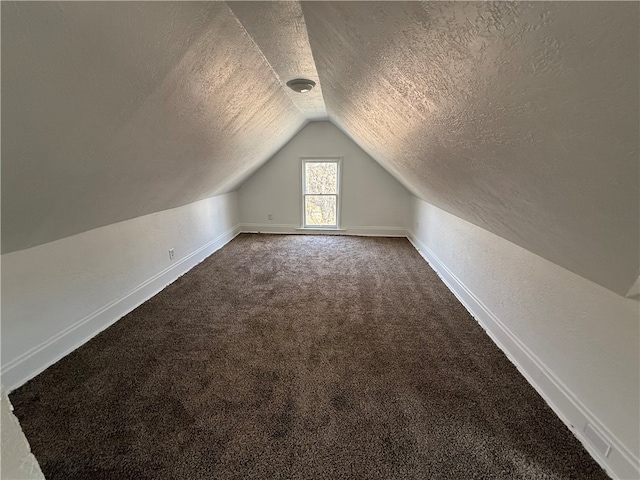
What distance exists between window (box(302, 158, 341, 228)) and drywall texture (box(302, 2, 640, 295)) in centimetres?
363

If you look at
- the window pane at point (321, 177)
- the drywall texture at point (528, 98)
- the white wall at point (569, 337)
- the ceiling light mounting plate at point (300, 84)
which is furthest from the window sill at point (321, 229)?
the drywall texture at point (528, 98)

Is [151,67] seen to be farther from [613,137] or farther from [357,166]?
[357,166]

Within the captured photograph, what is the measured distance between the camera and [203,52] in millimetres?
1364

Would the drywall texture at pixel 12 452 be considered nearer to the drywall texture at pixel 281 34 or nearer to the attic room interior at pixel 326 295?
the attic room interior at pixel 326 295

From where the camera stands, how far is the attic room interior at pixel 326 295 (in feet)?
2.52

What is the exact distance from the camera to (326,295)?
2.94 metres

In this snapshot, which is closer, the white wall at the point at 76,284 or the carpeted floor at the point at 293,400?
the carpeted floor at the point at 293,400

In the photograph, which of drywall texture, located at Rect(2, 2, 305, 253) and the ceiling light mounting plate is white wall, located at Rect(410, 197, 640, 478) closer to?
the ceiling light mounting plate

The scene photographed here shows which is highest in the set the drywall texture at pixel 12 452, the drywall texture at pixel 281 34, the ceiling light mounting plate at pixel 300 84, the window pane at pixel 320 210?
the drywall texture at pixel 281 34

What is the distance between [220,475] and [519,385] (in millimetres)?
1699

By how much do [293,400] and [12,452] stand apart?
4.38 feet

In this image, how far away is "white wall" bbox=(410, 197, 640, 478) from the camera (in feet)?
3.91

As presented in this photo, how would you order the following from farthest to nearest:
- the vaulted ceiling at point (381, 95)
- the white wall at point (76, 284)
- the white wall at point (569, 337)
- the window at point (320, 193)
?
the window at point (320, 193), the white wall at point (76, 284), the white wall at point (569, 337), the vaulted ceiling at point (381, 95)

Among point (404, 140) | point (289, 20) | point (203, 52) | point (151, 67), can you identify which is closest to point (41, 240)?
point (151, 67)
